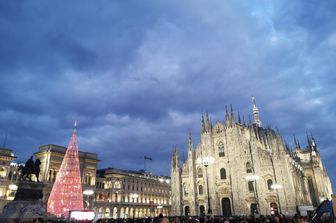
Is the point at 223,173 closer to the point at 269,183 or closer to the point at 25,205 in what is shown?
the point at 269,183

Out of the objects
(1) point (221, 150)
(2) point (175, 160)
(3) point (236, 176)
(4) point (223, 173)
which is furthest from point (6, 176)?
(3) point (236, 176)

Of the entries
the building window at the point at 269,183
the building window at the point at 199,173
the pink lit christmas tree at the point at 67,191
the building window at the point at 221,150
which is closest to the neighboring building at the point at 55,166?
the pink lit christmas tree at the point at 67,191

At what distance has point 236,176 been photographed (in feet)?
161

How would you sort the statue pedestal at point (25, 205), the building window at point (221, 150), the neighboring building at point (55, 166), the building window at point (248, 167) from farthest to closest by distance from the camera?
the neighboring building at point (55, 166) → the building window at point (221, 150) → the building window at point (248, 167) → the statue pedestal at point (25, 205)

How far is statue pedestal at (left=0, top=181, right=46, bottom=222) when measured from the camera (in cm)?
1978

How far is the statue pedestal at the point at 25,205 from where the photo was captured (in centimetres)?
1978

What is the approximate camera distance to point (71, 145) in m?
35.8

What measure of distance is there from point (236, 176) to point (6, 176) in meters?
45.9

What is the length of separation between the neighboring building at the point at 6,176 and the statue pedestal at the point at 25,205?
32959 mm

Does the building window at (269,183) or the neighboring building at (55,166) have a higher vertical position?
the neighboring building at (55,166)

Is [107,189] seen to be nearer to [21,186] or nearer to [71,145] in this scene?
[71,145]

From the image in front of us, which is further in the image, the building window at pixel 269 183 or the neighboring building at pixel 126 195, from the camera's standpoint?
the neighboring building at pixel 126 195

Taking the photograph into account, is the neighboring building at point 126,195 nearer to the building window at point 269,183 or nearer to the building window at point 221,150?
the building window at point 221,150

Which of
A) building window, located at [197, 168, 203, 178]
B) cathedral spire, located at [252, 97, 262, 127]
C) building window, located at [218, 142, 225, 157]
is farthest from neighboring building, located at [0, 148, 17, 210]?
cathedral spire, located at [252, 97, 262, 127]
